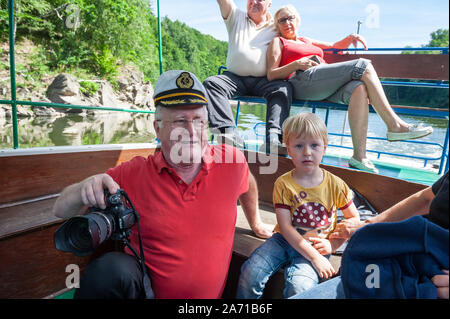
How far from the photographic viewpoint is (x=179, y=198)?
118cm

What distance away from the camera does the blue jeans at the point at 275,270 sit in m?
1.16

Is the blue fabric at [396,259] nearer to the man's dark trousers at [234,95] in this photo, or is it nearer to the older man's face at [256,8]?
the man's dark trousers at [234,95]

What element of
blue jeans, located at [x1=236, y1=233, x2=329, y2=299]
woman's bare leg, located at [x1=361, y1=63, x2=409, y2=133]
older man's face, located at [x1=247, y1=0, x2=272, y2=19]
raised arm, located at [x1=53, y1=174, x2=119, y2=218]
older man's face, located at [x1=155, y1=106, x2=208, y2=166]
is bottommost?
blue jeans, located at [x1=236, y1=233, x2=329, y2=299]

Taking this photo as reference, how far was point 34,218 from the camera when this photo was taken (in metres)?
1.46

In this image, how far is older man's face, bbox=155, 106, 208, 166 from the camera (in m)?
1.24

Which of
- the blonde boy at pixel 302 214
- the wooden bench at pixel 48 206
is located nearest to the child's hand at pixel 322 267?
the blonde boy at pixel 302 214

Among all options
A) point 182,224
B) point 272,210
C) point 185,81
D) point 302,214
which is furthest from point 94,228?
point 272,210

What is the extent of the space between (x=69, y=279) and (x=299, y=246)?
1.19 metres

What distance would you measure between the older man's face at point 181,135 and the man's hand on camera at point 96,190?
0.30 meters

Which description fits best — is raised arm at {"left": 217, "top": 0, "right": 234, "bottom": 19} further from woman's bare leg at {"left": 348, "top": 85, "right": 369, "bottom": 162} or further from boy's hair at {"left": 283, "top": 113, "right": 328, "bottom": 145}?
boy's hair at {"left": 283, "top": 113, "right": 328, "bottom": 145}

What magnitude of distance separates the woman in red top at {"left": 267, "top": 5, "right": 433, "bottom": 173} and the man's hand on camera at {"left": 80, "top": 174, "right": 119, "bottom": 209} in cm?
165

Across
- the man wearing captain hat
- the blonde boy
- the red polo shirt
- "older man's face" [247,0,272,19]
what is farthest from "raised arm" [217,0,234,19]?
the red polo shirt

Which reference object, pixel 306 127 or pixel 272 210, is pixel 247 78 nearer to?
pixel 272 210
